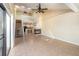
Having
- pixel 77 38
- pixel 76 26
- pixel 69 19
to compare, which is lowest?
pixel 77 38

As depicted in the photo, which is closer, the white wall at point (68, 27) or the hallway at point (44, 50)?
the hallway at point (44, 50)

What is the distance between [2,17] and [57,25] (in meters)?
5.85

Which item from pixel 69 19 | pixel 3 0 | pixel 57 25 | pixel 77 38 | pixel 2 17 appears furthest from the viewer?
pixel 57 25

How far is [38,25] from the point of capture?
13867 mm

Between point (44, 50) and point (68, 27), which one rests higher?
point (68, 27)

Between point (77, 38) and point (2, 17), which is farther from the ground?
point (2, 17)

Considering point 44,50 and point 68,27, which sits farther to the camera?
point 68,27

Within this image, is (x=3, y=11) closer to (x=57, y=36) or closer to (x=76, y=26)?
(x=76, y=26)

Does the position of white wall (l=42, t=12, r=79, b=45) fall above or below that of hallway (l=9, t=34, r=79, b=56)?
above

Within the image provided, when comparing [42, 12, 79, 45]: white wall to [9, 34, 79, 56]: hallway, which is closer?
[9, 34, 79, 56]: hallway

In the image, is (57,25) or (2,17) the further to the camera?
(57,25)


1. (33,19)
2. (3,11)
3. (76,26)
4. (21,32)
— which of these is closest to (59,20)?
(76,26)

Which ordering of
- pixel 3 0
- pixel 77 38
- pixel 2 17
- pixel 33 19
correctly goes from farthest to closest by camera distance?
1. pixel 33 19
2. pixel 77 38
3. pixel 2 17
4. pixel 3 0

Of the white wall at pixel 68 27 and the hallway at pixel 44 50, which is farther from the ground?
the white wall at pixel 68 27
